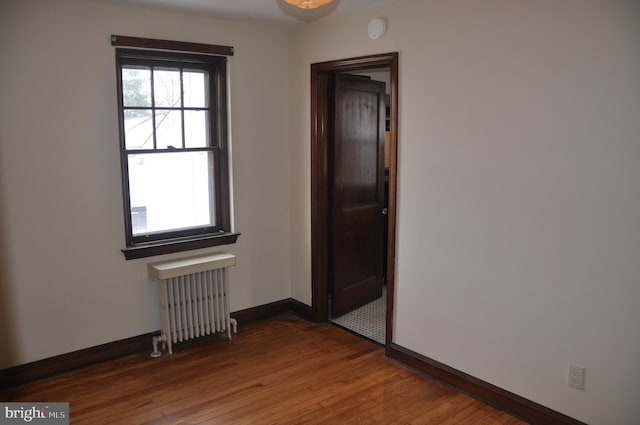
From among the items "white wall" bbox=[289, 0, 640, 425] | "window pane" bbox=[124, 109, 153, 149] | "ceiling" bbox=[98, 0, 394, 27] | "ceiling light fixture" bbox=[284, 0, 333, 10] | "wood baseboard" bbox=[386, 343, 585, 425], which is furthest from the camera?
"window pane" bbox=[124, 109, 153, 149]

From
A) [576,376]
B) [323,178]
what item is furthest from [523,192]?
[323,178]

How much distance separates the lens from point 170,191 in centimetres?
394

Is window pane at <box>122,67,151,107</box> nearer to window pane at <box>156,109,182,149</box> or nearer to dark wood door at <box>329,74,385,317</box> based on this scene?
window pane at <box>156,109,182,149</box>

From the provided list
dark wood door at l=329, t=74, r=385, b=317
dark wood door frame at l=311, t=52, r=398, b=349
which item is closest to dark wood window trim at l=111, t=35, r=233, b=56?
dark wood door frame at l=311, t=52, r=398, b=349

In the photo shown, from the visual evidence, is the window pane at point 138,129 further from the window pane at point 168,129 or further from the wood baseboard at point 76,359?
the wood baseboard at point 76,359

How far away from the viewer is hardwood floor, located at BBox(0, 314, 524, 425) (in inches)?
117

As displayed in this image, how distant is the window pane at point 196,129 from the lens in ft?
13.0

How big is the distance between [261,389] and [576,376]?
1.86 m

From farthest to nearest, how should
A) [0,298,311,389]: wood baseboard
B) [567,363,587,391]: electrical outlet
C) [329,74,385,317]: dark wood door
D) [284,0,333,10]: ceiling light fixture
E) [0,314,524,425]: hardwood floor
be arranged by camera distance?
[329,74,385,317]: dark wood door
[0,298,311,389]: wood baseboard
[0,314,524,425]: hardwood floor
[567,363,587,391]: electrical outlet
[284,0,333,10]: ceiling light fixture

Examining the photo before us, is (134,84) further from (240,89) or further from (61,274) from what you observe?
(61,274)

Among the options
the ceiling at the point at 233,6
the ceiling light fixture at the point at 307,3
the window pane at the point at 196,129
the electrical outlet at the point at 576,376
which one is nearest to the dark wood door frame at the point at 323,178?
the ceiling at the point at 233,6

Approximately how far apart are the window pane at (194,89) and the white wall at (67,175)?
251 millimetres

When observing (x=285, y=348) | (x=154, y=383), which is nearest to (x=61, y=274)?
(x=154, y=383)

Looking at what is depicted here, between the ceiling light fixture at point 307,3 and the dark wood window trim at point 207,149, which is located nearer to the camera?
the ceiling light fixture at point 307,3
